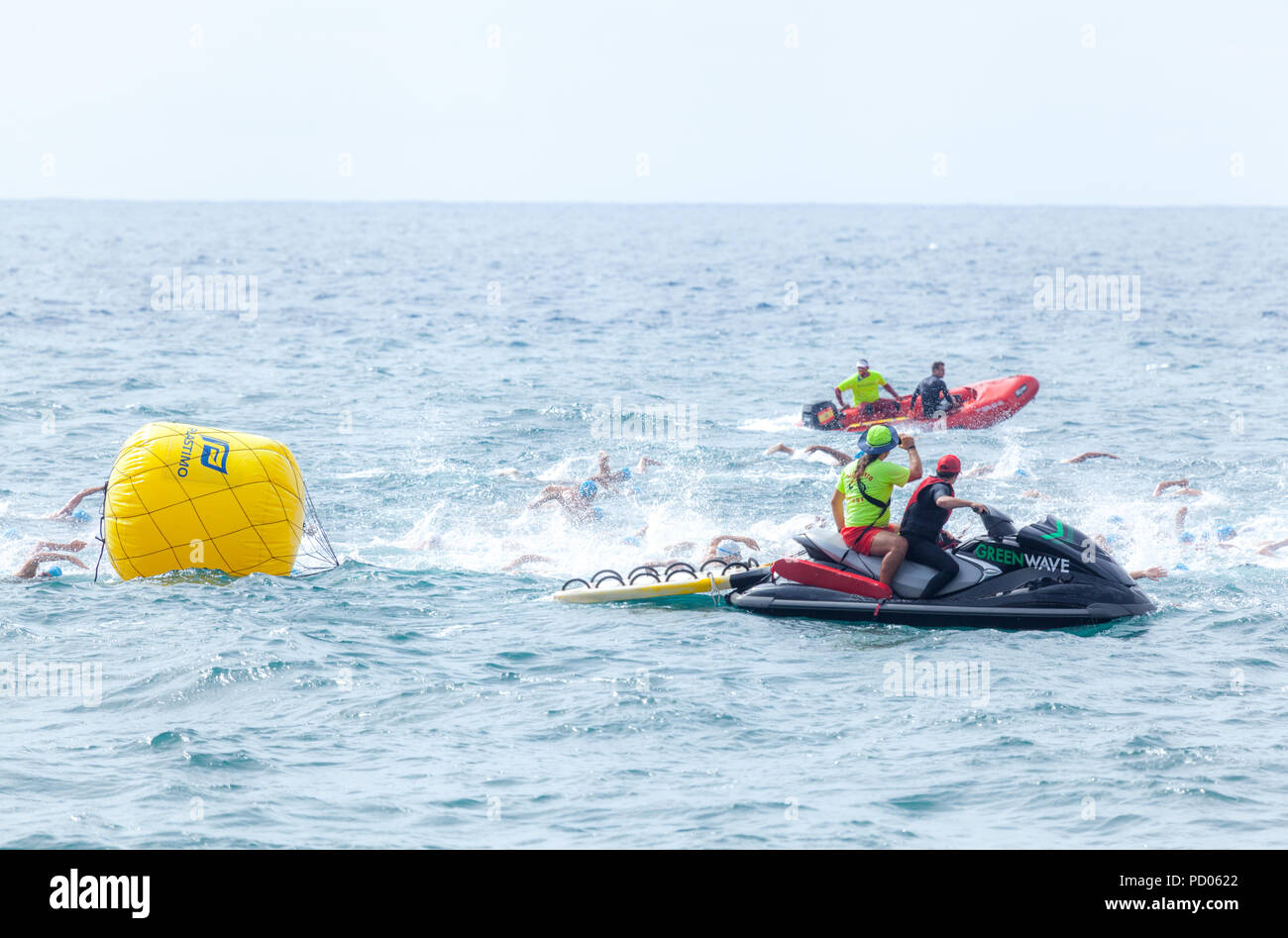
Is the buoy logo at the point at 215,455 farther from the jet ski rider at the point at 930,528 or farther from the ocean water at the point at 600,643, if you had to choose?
the jet ski rider at the point at 930,528

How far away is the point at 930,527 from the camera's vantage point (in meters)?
12.5

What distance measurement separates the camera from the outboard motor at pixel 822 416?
77.5 feet

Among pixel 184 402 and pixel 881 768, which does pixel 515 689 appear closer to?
pixel 881 768

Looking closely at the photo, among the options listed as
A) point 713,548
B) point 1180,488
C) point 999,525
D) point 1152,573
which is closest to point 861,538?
point 999,525

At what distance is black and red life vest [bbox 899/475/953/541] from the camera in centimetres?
1238

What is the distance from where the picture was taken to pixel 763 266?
80312 mm

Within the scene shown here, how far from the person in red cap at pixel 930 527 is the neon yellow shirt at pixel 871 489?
0.72 feet

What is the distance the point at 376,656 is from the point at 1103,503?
11.0 metres

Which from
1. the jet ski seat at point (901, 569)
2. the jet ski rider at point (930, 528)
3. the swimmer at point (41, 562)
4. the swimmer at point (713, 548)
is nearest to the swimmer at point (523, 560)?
the swimmer at point (713, 548)

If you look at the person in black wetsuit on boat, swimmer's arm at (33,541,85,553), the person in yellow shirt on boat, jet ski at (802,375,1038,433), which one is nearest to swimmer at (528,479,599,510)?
swimmer's arm at (33,541,85,553)

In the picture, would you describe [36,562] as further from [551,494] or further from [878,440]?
[878,440]

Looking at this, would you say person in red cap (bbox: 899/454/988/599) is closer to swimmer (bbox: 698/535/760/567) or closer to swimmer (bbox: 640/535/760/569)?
swimmer (bbox: 698/535/760/567)
